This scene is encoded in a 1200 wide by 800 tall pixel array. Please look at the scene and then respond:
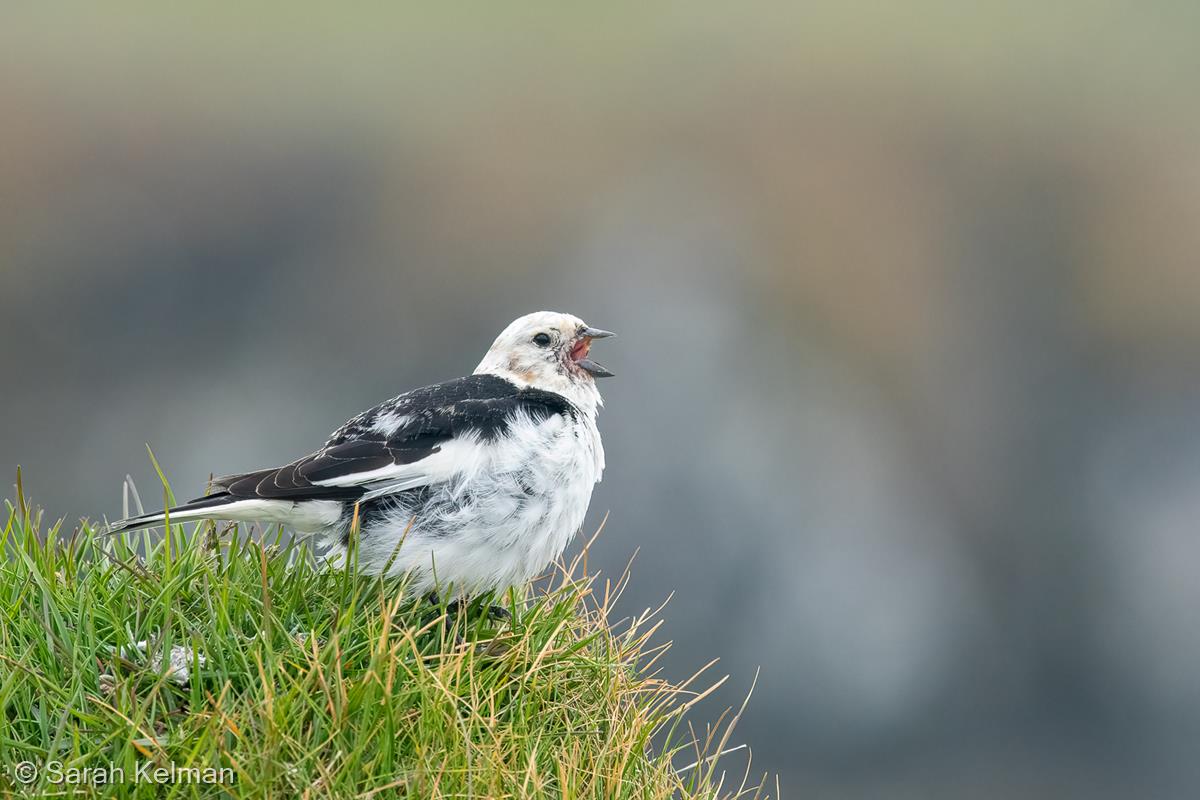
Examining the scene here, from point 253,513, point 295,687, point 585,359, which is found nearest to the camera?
point 295,687

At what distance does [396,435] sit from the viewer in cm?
483

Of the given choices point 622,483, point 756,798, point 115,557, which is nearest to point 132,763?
point 115,557

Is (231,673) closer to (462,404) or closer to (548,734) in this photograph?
(548,734)

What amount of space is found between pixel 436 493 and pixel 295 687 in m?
1.18

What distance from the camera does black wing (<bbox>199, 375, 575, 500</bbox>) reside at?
182 inches

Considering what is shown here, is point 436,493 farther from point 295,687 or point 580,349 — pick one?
point 580,349

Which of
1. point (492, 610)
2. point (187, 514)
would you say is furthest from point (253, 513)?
point (492, 610)

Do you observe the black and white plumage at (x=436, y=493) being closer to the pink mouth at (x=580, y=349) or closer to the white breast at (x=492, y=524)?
the white breast at (x=492, y=524)

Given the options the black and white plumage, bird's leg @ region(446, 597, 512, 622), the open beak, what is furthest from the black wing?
bird's leg @ region(446, 597, 512, 622)

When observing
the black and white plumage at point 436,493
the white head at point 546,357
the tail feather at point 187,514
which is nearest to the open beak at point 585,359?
the white head at point 546,357

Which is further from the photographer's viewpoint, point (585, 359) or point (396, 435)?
point (585, 359)

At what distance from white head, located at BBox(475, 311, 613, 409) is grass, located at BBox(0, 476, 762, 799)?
1.08 metres

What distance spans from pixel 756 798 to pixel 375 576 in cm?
182

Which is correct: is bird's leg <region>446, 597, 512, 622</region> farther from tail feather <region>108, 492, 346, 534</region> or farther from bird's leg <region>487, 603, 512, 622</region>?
tail feather <region>108, 492, 346, 534</region>
